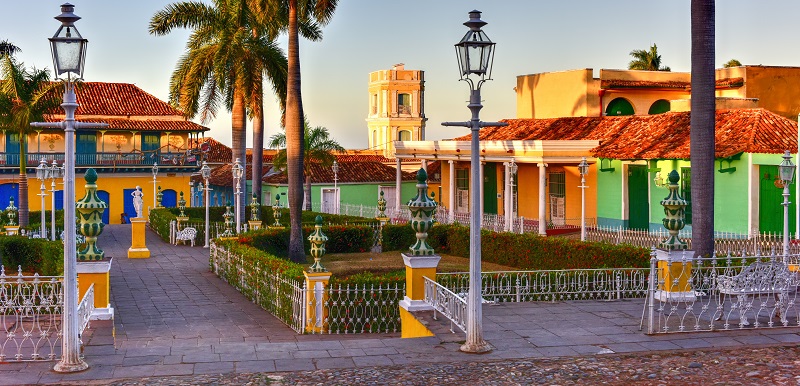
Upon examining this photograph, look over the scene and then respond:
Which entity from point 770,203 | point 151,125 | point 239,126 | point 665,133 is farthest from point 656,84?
point 151,125

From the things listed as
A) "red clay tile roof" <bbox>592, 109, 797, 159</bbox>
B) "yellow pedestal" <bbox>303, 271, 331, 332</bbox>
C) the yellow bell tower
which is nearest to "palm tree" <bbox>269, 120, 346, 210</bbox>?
"red clay tile roof" <bbox>592, 109, 797, 159</bbox>

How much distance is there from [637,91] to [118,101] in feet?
79.5

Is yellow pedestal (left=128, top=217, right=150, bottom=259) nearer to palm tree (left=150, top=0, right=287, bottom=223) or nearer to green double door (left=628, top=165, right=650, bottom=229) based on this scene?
palm tree (left=150, top=0, right=287, bottom=223)

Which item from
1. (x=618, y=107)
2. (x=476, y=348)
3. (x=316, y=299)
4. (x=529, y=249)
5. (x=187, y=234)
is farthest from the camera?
(x=618, y=107)

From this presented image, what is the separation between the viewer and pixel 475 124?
36.6 ft

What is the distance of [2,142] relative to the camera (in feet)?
142

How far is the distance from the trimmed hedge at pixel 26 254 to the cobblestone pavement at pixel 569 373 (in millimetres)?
12341

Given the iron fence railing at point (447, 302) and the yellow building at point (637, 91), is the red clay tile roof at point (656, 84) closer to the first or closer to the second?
the yellow building at point (637, 91)

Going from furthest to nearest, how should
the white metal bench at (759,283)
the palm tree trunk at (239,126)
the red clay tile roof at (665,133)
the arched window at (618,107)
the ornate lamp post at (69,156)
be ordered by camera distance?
the arched window at (618,107) → the palm tree trunk at (239,126) → the red clay tile roof at (665,133) → the white metal bench at (759,283) → the ornate lamp post at (69,156)

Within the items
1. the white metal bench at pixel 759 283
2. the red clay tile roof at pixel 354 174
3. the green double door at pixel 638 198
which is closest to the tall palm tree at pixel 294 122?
the green double door at pixel 638 198

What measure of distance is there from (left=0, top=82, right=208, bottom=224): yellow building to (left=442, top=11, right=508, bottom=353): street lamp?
34.6 metres

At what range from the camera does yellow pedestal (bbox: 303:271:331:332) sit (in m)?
13.7

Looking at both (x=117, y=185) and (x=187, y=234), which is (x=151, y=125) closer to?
(x=117, y=185)

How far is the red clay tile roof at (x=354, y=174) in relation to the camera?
45.4 metres
